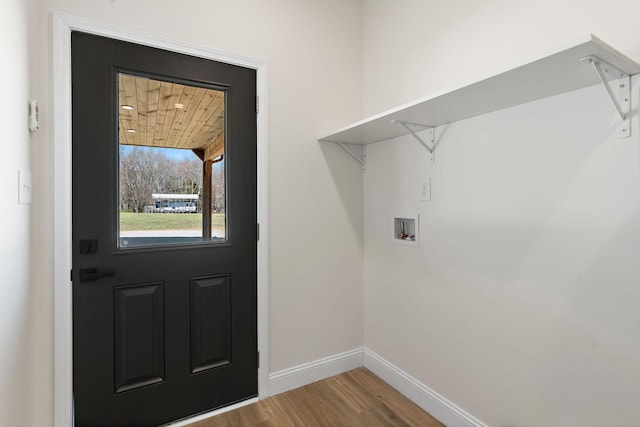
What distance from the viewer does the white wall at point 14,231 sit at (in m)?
1.06

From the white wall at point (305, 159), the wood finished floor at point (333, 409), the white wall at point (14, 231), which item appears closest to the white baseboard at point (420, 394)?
the wood finished floor at point (333, 409)

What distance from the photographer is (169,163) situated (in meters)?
1.79

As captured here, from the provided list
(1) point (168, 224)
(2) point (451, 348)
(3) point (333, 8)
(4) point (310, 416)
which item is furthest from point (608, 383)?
(3) point (333, 8)

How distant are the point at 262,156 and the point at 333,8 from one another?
1.22m

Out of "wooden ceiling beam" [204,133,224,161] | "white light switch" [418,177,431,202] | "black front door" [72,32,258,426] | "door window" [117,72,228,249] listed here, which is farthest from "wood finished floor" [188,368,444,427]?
"wooden ceiling beam" [204,133,224,161]

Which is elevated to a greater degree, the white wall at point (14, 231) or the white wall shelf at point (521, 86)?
the white wall shelf at point (521, 86)

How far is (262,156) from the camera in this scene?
200 centimetres

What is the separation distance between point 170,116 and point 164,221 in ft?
1.90

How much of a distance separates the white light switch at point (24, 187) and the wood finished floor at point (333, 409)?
1.40m

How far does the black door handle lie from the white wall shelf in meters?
1.52

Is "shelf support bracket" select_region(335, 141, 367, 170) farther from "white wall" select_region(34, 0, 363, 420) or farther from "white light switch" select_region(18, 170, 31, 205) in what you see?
"white light switch" select_region(18, 170, 31, 205)

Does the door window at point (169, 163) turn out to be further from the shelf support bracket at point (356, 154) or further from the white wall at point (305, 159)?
the shelf support bracket at point (356, 154)

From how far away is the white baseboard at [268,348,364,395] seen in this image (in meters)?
2.08

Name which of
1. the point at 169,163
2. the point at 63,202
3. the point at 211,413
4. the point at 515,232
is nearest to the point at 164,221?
the point at 169,163
